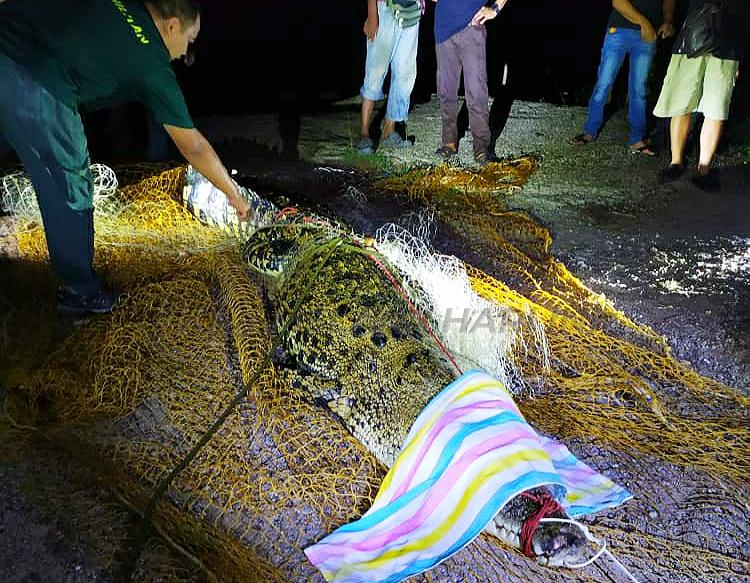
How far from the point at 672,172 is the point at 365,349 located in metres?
4.97

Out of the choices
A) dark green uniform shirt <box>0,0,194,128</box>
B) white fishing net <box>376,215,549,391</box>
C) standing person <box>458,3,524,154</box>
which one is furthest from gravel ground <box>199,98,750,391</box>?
dark green uniform shirt <box>0,0,194,128</box>

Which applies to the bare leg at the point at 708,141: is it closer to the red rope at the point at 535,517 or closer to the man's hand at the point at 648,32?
the man's hand at the point at 648,32

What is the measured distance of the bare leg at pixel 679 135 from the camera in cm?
643

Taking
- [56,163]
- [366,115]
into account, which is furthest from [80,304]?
[366,115]

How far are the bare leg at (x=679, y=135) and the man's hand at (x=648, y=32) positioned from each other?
3.52ft

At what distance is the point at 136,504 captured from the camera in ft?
8.33

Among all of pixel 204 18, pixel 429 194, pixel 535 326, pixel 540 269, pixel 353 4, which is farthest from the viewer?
pixel 353 4

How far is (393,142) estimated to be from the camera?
734 cm

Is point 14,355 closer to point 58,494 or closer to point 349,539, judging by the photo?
point 58,494

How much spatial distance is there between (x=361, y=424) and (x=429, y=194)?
3.33 meters

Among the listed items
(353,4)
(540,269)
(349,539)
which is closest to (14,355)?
(349,539)

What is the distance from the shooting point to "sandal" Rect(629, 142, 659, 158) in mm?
7168

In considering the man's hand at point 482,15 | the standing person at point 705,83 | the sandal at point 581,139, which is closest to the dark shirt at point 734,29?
the standing person at point 705,83

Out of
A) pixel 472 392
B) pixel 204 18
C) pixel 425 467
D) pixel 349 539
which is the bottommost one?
pixel 349 539
